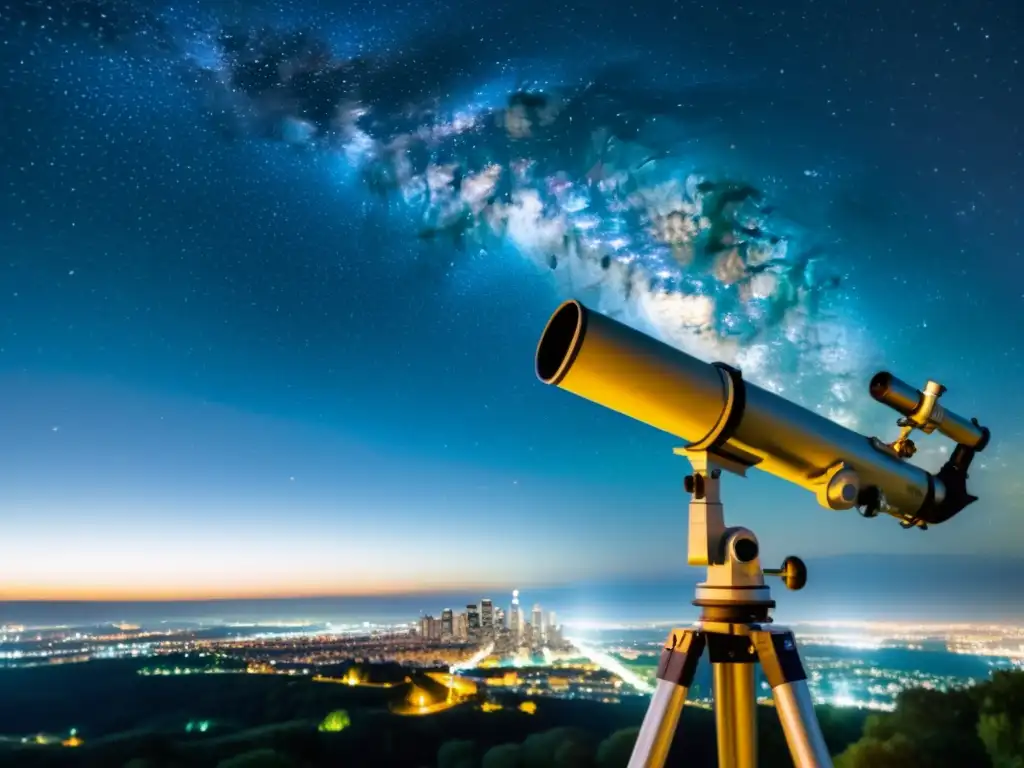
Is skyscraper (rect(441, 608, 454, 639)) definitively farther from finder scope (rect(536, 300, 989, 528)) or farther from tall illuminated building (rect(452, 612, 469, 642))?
finder scope (rect(536, 300, 989, 528))


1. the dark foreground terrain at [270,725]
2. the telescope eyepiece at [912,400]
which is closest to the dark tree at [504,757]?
the dark foreground terrain at [270,725]

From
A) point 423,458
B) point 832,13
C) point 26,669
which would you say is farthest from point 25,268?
point 26,669

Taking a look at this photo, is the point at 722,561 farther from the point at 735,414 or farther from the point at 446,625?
the point at 446,625

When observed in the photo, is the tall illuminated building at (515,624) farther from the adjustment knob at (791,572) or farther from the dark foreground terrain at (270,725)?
the adjustment knob at (791,572)

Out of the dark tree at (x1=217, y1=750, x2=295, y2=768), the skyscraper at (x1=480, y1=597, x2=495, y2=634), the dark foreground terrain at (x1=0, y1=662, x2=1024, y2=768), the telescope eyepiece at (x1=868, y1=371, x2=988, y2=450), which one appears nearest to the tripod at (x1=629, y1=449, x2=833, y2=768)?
the telescope eyepiece at (x1=868, y1=371, x2=988, y2=450)

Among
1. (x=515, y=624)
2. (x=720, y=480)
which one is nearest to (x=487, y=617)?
(x=515, y=624)

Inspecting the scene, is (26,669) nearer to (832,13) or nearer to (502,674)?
(502,674)
